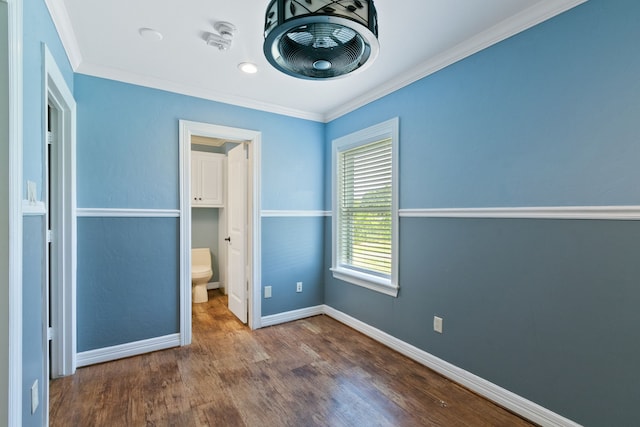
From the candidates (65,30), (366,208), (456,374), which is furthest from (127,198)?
(456,374)

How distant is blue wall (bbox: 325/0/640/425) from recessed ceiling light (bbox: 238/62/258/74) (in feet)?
4.48

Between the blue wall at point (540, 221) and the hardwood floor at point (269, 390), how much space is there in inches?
13.6

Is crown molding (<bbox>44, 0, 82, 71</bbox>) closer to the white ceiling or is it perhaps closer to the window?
the white ceiling

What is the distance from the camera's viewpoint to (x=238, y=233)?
3523 millimetres

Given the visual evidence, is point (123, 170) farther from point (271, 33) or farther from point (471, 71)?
point (471, 71)

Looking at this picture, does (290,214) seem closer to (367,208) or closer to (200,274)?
(367,208)

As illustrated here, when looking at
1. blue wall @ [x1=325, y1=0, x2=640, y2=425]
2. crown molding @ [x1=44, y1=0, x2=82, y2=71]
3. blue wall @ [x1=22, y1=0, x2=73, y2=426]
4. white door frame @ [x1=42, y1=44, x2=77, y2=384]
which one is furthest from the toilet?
blue wall @ [x1=325, y1=0, x2=640, y2=425]

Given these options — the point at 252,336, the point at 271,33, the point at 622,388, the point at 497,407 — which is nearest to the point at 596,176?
the point at 622,388

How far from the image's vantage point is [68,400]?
2.03 meters

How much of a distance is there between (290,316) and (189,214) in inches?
62.6

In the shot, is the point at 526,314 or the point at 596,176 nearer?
the point at 596,176

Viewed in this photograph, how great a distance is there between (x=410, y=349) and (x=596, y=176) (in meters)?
1.80

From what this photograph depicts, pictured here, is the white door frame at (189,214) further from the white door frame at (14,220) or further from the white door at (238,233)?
the white door frame at (14,220)

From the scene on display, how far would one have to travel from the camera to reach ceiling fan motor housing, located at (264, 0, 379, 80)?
3.57 ft
